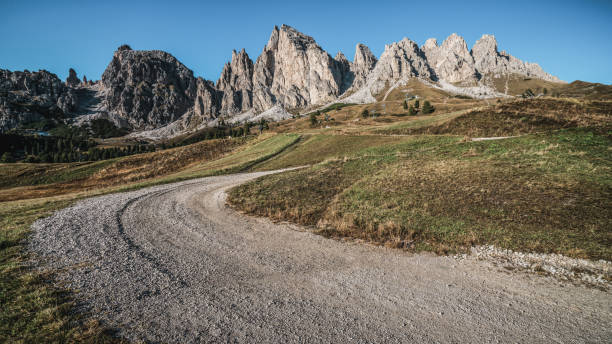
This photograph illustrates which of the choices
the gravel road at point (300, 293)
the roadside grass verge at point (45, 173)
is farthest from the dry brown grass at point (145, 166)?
the gravel road at point (300, 293)

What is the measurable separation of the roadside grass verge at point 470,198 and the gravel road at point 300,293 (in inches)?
96.7

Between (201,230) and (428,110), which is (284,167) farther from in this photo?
(428,110)

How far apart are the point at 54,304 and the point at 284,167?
33981mm

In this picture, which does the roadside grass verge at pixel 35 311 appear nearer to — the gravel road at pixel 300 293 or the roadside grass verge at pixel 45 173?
the gravel road at pixel 300 293

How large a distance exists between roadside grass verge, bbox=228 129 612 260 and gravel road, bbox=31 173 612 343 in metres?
2.46

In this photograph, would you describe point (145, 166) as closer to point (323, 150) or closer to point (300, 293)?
point (323, 150)

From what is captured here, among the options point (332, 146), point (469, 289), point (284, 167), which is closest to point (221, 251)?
point (469, 289)

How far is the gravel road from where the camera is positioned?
23.4 feet

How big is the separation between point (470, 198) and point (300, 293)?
546 inches

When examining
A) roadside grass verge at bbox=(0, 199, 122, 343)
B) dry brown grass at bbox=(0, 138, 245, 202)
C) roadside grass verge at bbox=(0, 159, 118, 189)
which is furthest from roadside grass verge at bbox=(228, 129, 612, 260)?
roadside grass verge at bbox=(0, 159, 118, 189)

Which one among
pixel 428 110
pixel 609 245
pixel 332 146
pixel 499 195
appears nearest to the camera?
pixel 609 245

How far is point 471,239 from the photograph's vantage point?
41.3ft

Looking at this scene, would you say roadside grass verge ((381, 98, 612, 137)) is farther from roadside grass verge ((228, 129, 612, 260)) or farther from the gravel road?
the gravel road

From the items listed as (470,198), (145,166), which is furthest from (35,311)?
(145,166)
